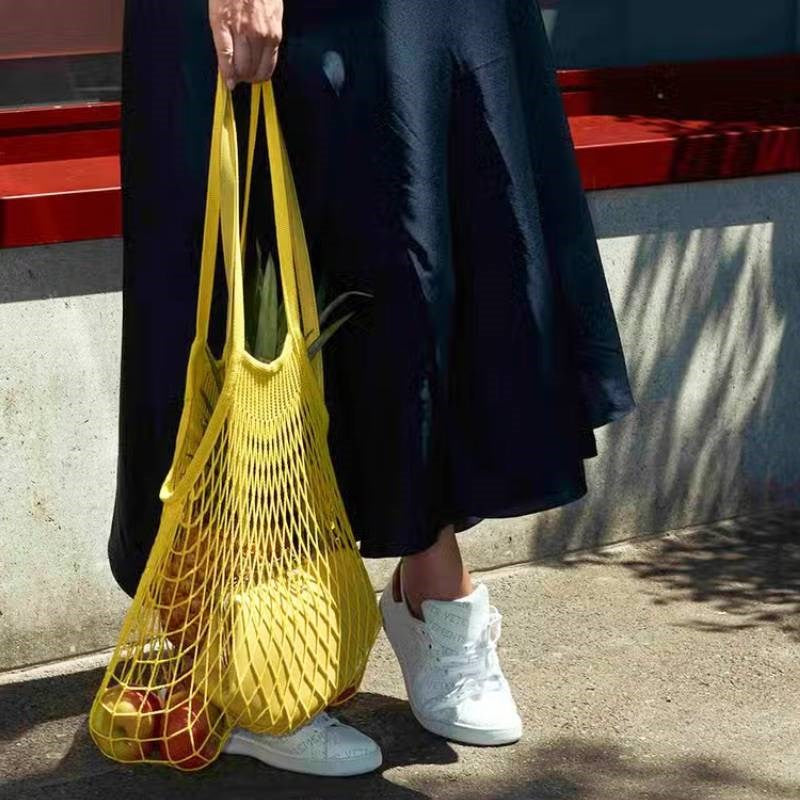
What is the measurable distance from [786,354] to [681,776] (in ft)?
5.54

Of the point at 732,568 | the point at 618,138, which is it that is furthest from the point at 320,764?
the point at 618,138

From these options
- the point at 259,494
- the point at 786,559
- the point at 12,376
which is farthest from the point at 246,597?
the point at 786,559

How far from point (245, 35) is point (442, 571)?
108cm

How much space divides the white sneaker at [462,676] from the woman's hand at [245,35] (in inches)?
41.7

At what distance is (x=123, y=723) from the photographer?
301 centimetres

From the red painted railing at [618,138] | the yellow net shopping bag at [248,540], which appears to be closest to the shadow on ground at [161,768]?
the yellow net shopping bag at [248,540]

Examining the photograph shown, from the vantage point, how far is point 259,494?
2904 millimetres

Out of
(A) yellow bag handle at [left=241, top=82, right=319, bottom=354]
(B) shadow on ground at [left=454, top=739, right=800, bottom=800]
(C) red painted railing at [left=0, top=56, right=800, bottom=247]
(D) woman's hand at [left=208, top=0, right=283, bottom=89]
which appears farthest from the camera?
(C) red painted railing at [left=0, top=56, right=800, bottom=247]

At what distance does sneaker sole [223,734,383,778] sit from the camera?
3211 mm

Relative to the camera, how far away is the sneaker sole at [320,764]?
126 inches

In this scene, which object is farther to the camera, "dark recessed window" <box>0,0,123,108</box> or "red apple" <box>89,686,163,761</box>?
"dark recessed window" <box>0,0,123,108</box>

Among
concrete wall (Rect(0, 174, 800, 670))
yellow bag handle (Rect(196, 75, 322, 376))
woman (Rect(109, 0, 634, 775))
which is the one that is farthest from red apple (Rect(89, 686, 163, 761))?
concrete wall (Rect(0, 174, 800, 670))

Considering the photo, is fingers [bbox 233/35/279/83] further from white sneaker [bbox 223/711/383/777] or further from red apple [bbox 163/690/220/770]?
white sneaker [bbox 223/711/383/777]

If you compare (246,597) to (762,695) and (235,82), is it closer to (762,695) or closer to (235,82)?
(235,82)
